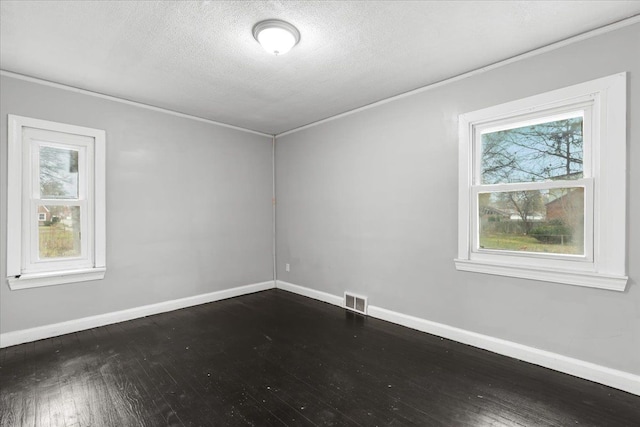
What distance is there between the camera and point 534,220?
2689 mm

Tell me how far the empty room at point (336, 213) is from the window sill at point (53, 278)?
1.7 inches

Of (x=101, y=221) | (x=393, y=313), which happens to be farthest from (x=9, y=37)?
(x=393, y=313)

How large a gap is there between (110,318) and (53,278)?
27.9 inches

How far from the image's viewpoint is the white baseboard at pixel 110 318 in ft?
9.75

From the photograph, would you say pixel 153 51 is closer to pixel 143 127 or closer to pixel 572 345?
pixel 143 127

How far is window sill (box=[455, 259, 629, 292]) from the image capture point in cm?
223

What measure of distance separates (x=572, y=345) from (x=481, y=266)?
0.84 metres

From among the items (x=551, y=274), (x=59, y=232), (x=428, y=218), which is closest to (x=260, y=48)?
(x=428, y=218)

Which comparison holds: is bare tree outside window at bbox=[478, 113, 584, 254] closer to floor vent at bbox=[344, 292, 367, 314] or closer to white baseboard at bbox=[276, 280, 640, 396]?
white baseboard at bbox=[276, 280, 640, 396]

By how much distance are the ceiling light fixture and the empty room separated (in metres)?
0.02

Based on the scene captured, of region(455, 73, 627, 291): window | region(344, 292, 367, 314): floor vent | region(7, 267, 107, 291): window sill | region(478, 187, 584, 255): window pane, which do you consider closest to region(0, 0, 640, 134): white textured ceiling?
region(455, 73, 627, 291): window

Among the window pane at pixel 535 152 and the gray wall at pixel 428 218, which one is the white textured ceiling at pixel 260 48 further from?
the window pane at pixel 535 152

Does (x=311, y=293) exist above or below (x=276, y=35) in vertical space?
below

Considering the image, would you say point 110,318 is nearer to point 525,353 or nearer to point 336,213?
A: point 336,213
